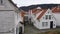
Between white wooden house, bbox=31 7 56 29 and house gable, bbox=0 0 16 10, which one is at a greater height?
house gable, bbox=0 0 16 10

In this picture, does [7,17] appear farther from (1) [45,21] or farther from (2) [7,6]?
(1) [45,21]

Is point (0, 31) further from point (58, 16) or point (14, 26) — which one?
point (58, 16)

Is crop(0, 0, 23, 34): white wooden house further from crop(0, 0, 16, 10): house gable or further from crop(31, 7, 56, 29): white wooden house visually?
crop(31, 7, 56, 29): white wooden house

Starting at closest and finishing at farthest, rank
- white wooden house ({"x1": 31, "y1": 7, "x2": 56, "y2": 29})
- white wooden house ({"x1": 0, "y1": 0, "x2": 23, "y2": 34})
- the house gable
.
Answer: the house gable, white wooden house ({"x1": 0, "y1": 0, "x2": 23, "y2": 34}), white wooden house ({"x1": 31, "y1": 7, "x2": 56, "y2": 29})

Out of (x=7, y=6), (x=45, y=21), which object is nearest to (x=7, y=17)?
(x=7, y=6)

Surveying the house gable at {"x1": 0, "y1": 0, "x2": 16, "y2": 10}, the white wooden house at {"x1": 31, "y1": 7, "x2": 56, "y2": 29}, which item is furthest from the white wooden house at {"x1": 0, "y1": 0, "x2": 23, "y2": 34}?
the white wooden house at {"x1": 31, "y1": 7, "x2": 56, "y2": 29}

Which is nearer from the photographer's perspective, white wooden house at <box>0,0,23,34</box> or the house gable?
the house gable

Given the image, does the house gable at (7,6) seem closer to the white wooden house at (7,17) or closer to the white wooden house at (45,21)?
the white wooden house at (7,17)

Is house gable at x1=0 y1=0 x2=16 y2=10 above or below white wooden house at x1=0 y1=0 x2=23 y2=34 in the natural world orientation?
above

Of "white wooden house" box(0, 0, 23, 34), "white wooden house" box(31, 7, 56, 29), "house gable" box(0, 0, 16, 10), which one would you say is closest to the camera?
"house gable" box(0, 0, 16, 10)

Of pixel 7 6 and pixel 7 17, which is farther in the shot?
pixel 7 17

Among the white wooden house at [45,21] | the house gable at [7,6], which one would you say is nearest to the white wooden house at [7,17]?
the house gable at [7,6]

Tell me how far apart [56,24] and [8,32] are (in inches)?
1325

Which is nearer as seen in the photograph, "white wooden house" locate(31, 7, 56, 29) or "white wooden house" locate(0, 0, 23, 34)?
"white wooden house" locate(0, 0, 23, 34)
